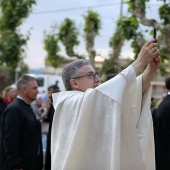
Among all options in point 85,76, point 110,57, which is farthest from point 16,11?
point 85,76

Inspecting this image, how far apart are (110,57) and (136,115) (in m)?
18.4

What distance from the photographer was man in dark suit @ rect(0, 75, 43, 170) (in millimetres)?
5062

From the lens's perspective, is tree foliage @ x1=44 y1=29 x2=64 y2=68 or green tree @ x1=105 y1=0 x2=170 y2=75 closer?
green tree @ x1=105 y1=0 x2=170 y2=75

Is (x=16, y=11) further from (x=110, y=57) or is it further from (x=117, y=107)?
(x=117, y=107)

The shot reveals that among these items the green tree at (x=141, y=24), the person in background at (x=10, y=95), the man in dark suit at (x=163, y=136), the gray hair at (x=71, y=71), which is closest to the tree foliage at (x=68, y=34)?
the green tree at (x=141, y=24)

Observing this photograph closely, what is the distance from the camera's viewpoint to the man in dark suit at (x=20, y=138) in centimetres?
506

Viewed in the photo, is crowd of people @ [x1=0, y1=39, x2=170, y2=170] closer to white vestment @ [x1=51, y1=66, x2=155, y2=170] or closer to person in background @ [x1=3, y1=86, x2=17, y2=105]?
white vestment @ [x1=51, y1=66, x2=155, y2=170]

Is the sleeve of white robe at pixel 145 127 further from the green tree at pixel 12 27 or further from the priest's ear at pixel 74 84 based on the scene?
the green tree at pixel 12 27

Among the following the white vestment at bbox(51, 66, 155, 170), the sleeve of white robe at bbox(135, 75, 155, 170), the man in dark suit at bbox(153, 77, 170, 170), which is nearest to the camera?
the white vestment at bbox(51, 66, 155, 170)

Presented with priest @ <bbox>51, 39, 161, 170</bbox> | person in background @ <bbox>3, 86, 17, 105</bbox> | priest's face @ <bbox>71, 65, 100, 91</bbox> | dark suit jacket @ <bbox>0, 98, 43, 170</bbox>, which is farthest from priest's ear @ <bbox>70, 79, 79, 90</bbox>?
person in background @ <bbox>3, 86, 17, 105</bbox>

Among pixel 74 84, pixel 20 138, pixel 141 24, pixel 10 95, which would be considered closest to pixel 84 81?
pixel 74 84

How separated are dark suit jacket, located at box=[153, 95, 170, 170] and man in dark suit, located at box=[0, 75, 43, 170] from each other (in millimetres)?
1542

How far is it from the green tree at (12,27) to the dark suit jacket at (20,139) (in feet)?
38.8

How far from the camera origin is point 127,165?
3.02m
